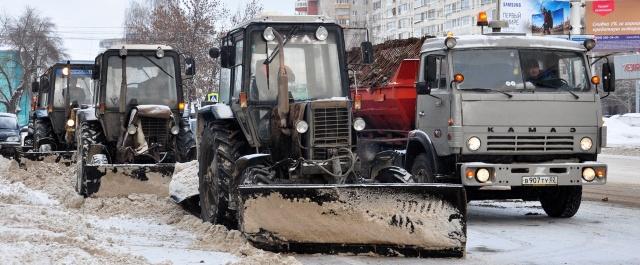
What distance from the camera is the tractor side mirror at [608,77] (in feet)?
40.3

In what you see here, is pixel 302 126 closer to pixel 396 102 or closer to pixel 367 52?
pixel 367 52

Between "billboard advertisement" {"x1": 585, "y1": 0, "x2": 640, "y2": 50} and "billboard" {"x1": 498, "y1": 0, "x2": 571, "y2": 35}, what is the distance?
9.92 feet

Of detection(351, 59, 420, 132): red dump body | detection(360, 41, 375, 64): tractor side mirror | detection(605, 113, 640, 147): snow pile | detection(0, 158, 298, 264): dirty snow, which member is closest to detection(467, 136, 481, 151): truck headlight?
detection(351, 59, 420, 132): red dump body

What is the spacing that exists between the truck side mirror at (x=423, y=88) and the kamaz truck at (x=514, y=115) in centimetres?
1

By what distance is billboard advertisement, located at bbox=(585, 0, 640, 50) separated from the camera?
4522 cm

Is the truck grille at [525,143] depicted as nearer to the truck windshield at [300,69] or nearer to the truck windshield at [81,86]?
the truck windshield at [300,69]

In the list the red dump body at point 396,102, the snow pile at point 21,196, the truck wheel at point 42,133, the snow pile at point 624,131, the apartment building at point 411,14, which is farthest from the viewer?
the apartment building at point 411,14

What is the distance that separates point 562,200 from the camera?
1266 cm

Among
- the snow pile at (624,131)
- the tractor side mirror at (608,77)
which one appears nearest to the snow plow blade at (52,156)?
the tractor side mirror at (608,77)

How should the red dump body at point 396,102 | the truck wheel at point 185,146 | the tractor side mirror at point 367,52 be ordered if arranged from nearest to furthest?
the tractor side mirror at point 367,52 < the red dump body at point 396,102 < the truck wheel at point 185,146

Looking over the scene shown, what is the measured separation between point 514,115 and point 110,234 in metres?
4.78

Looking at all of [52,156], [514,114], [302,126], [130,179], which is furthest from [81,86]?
[302,126]

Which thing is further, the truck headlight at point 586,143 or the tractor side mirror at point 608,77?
the tractor side mirror at point 608,77

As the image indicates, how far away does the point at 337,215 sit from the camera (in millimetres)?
8867
